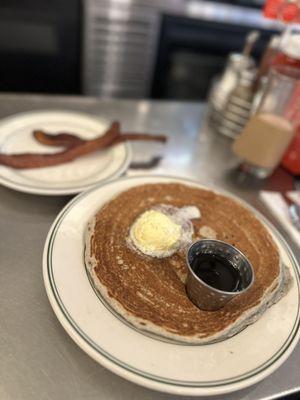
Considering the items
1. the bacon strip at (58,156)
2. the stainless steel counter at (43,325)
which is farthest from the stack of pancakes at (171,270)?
the bacon strip at (58,156)

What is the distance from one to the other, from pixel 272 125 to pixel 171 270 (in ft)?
2.28

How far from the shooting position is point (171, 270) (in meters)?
0.75

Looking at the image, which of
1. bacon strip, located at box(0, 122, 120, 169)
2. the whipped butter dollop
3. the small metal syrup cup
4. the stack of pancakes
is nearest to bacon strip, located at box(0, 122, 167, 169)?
bacon strip, located at box(0, 122, 120, 169)

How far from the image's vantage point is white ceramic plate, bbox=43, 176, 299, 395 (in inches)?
22.1

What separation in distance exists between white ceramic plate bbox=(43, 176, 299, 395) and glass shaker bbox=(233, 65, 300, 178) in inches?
23.2

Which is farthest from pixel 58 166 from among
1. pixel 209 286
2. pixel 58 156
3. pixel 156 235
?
pixel 209 286

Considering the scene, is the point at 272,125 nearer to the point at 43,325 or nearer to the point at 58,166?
the point at 58,166

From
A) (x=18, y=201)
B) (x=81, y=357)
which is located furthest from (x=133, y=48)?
(x=81, y=357)

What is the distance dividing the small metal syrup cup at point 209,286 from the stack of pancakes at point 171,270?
0.02 meters

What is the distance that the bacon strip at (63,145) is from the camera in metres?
1.02

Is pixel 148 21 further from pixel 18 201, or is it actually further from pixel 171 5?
pixel 18 201

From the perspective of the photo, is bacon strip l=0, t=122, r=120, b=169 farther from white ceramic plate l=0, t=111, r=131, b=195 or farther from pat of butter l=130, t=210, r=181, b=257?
pat of butter l=130, t=210, r=181, b=257

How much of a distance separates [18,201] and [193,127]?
0.88m

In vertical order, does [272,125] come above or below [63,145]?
above
